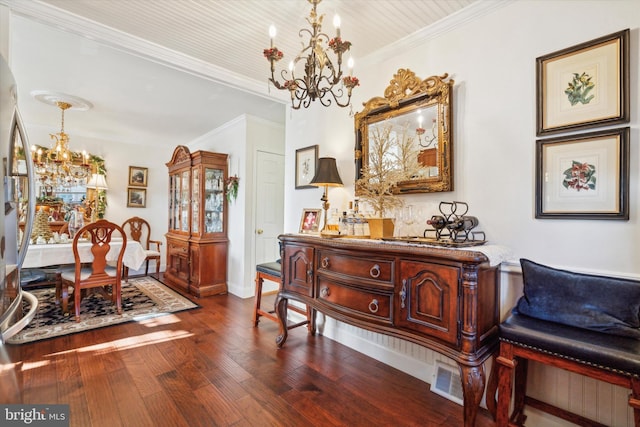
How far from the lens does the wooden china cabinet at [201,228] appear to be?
431cm

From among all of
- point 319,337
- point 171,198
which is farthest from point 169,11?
point 171,198

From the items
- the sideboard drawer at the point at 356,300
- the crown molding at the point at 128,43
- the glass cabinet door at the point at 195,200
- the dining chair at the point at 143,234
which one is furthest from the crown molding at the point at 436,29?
the dining chair at the point at 143,234

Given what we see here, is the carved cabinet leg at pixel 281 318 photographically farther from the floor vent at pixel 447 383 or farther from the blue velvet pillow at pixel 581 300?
the blue velvet pillow at pixel 581 300

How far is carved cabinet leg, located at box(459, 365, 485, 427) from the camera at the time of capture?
1439mm

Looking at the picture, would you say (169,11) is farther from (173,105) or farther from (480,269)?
(480,269)

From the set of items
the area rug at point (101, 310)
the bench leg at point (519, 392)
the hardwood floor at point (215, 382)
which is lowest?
the hardwood floor at point (215, 382)

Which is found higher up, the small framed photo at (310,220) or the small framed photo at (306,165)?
the small framed photo at (306,165)

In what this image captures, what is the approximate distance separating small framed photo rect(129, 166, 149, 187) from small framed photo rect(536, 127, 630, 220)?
627 cm

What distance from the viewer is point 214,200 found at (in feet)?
14.9

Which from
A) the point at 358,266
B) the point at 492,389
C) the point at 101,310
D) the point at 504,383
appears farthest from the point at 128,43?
the point at 492,389

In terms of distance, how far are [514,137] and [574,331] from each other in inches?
43.6

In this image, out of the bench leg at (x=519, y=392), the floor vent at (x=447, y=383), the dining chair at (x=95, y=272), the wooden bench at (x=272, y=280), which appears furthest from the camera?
the dining chair at (x=95, y=272)

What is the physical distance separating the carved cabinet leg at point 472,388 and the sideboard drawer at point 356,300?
458 millimetres

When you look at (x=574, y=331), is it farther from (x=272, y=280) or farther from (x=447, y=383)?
(x=272, y=280)
